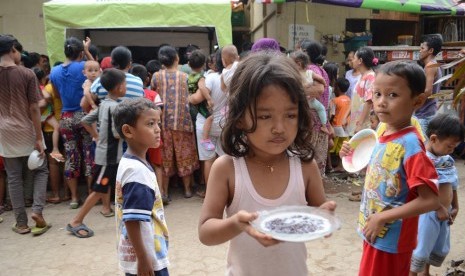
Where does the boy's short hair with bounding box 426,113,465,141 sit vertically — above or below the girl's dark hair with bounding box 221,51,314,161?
below

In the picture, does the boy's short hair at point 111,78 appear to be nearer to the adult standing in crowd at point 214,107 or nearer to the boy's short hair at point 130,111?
the adult standing in crowd at point 214,107

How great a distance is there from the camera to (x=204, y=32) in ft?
28.5

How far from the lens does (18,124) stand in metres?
4.03

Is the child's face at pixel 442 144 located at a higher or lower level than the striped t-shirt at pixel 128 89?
lower

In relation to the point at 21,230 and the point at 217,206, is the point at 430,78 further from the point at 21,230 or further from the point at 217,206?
the point at 21,230

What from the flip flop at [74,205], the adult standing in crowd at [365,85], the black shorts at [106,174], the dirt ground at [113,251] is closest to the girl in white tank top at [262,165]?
the dirt ground at [113,251]

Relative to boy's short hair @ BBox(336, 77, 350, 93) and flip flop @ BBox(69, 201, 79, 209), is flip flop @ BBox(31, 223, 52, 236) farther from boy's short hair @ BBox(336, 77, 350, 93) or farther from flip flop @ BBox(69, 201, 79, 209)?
boy's short hair @ BBox(336, 77, 350, 93)

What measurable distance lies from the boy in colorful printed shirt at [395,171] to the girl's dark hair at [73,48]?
147 inches

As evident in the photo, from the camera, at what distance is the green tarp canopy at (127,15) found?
227 inches

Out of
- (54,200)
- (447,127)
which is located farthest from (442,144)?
(54,200)

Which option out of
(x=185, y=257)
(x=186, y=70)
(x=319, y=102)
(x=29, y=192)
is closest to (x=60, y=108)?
(x=29, y=192)

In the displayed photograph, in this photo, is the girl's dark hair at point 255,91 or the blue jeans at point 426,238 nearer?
the girl's dark hair at point 255,91

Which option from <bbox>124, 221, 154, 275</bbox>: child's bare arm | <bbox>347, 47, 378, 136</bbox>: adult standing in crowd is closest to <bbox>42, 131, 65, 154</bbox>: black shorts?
<bbox>124, 221, 154, 275</bbox>: child's bare arm

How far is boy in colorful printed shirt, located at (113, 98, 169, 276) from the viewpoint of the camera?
6.71ft
